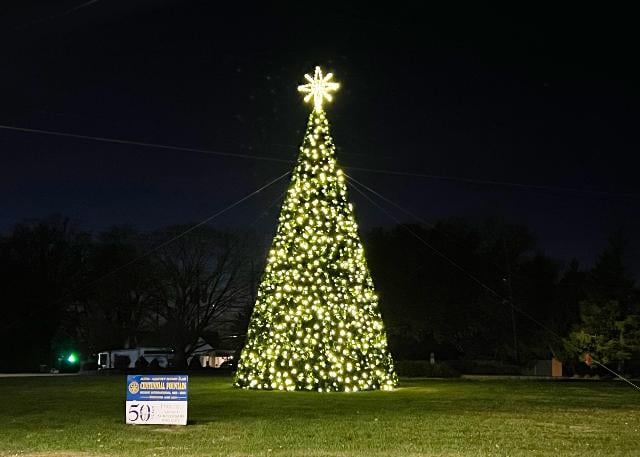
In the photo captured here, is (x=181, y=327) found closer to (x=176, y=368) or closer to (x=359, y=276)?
(x=176, y=368)

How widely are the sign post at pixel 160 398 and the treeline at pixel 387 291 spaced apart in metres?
38.1

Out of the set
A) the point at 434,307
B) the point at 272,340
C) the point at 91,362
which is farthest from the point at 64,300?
the point at 272,340

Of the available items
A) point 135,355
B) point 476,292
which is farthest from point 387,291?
point 135,355

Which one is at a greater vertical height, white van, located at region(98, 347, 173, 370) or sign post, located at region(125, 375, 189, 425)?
sign post, located at region(125, 375, 189, 425)

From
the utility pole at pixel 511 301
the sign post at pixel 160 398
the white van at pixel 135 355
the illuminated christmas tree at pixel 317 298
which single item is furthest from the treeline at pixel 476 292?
the sign post at pixel 160 398

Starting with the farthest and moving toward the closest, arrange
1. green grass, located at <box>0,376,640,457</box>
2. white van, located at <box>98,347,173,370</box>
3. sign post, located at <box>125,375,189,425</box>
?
white van, located at <box>98,347,173,370</box> → sign post, located at <box>125,375,189,425</box> → green grass, located at <box>0,376,640,457</box>

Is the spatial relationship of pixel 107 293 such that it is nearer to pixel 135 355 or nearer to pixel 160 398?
pixel 135 355

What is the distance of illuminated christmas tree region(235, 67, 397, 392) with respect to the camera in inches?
1017

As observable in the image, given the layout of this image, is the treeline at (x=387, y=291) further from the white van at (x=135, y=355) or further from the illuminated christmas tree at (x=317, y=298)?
the illuminated christmas tree at (x=317, y=298)

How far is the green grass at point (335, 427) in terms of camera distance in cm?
1297

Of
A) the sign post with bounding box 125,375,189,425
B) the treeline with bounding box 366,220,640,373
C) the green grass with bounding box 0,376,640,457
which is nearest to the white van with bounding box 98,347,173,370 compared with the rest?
the treeline with bounding box 366,220,640,373

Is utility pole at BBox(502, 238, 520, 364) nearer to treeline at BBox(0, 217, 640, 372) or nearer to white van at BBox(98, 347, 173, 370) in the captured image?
treeline at BBox(0, 217, 640, 372)

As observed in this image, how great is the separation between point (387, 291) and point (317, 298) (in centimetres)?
3157

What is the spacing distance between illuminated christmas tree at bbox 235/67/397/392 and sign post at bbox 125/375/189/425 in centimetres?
1019
